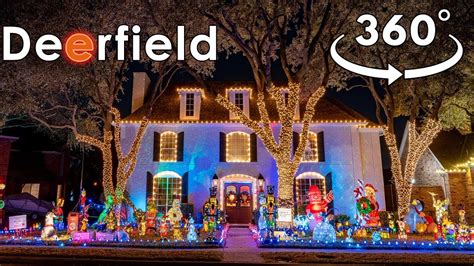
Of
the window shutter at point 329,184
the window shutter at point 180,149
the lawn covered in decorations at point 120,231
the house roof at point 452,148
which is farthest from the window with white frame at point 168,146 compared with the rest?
the house roof at point 452,148

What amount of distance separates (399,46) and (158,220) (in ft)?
38.2

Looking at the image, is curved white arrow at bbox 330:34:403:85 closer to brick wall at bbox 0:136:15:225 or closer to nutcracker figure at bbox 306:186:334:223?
nutcracker figure at bbox 306:186:334:223

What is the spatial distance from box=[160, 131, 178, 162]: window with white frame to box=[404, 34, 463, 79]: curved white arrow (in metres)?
11.8

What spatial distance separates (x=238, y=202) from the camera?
18.8 m

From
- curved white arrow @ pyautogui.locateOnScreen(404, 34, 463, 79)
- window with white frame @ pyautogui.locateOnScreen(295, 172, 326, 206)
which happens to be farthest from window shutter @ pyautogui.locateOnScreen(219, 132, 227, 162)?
curved white arrow @ pyautogui.locateOnScreen(404, 34, 463, 79)

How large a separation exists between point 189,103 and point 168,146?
2.69m

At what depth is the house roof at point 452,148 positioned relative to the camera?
63.9 feet

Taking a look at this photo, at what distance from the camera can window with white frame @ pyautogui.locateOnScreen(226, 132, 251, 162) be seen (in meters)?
18.9

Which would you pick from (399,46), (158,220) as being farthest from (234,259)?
(399,46)

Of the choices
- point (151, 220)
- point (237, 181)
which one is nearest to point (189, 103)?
point (237, 181)

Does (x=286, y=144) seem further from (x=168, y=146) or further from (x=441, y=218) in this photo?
(x=168, y=146)

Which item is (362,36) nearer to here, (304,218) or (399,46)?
(399,46)

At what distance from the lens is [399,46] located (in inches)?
542

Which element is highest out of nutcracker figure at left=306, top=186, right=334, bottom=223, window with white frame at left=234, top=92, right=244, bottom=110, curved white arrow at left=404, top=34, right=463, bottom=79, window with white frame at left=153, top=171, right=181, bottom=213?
window with white frame at left=234, top=92, right=244, bottom=110
